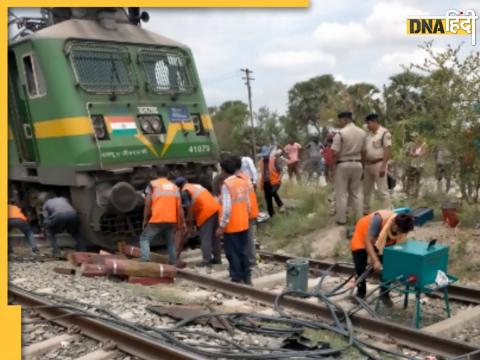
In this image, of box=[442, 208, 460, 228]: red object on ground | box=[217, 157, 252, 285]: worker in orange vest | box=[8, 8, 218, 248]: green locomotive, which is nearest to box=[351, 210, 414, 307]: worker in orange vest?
box=[217, 157, 252, 285]: worker in orange vest

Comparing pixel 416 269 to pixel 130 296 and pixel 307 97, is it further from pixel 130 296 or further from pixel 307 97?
pixel 307 97

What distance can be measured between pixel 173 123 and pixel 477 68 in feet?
16.1

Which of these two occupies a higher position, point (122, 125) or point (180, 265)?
point (122, 125)

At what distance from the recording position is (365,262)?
6184mm

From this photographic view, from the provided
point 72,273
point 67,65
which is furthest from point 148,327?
point 67,65

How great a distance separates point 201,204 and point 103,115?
6.32ft

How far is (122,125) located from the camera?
27.6ft

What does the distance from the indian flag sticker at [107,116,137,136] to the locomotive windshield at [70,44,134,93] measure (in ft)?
1.45

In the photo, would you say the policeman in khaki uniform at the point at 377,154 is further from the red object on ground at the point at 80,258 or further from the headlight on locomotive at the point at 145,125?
the red object on ground at the point at 80,258

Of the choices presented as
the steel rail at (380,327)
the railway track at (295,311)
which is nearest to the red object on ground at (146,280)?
the steel rail at (380,327)

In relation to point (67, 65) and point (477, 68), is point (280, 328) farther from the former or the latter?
point (477, 68)

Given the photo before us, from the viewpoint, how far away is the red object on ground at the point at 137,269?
7.04 m

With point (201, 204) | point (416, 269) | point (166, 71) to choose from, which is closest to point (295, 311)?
point (416, 269)

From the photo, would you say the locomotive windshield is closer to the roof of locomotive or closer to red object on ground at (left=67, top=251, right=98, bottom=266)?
the roof of locomotive
